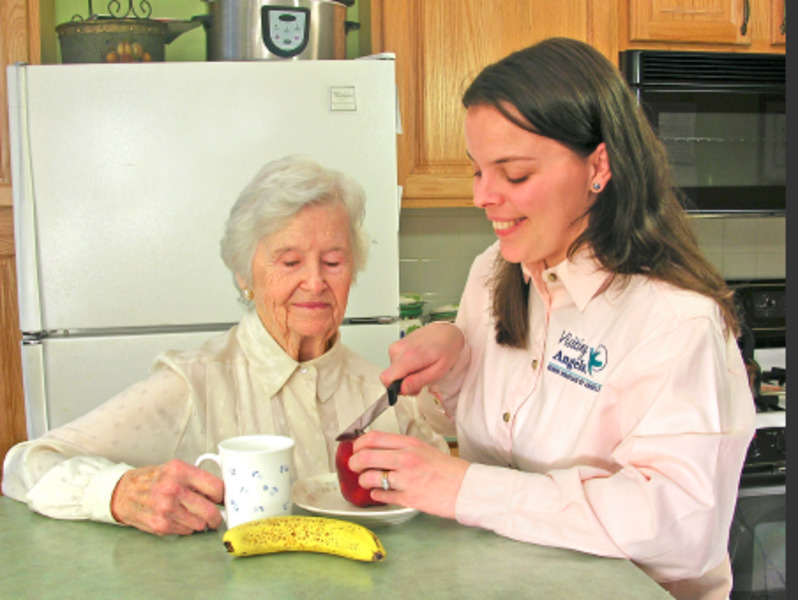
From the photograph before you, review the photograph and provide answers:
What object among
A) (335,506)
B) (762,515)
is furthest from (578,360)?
(762,515)

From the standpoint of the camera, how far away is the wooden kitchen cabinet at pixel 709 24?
260 cm

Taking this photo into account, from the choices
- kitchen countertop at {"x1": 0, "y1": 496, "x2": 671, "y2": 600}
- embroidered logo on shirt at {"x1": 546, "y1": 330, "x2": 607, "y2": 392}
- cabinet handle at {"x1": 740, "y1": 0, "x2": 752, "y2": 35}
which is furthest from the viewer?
cabinet handle at {"x1": 740, "y1": 0, "x2": 752, "y2": 35}

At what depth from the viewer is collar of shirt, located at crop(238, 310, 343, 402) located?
1403 mm

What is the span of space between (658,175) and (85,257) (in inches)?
54.8

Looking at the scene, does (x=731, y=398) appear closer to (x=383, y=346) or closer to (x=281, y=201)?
(x=281, y=201)

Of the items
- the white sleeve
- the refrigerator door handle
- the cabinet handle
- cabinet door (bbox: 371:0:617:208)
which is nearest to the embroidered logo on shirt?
the white sleeve

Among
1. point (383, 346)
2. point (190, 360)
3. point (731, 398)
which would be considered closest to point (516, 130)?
point (731, 398)

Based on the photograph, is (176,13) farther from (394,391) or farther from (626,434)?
(626,434)

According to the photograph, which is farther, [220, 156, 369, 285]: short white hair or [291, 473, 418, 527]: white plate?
[220, 156, 369, 285]: short white hair

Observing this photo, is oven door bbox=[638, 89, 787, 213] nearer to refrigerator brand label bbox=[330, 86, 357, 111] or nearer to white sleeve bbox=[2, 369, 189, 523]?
refrigerator brand label bbox=[330, 86, 357, 111]

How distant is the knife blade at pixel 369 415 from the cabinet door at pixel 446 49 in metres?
1.42

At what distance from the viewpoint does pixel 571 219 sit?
114cm

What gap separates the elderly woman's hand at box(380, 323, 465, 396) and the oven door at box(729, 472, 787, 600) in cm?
136

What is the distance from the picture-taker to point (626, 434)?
41.3 inches
